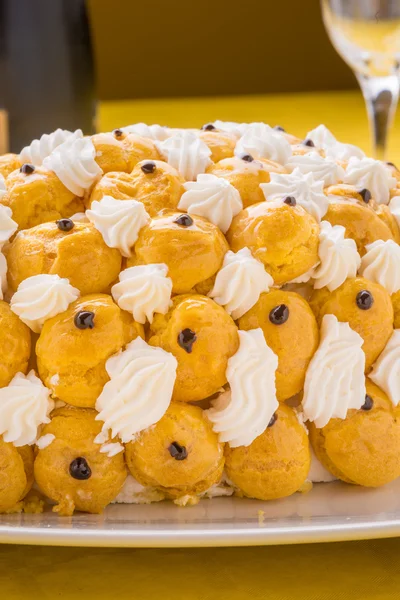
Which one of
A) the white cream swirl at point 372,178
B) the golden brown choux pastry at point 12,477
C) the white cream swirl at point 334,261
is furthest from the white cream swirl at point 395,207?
the golden brown choux pastry at point 12,477

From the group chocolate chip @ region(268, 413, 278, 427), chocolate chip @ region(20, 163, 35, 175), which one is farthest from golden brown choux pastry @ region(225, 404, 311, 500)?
chocolate chip @ region(20, 163, 35, 175)

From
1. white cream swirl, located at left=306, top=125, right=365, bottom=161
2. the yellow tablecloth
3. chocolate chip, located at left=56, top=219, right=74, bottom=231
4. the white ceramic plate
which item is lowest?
→ the yellow tablecloth

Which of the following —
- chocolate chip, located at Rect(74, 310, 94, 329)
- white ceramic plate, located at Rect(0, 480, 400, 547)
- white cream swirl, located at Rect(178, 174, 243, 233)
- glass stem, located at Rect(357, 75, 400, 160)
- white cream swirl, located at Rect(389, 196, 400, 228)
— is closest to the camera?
white ceramic plate, located at Rect(0, 480, 400, 547)

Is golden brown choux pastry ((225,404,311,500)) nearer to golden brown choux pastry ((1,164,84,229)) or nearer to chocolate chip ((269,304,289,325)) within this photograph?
chocolate chip ((269,304,289,325))

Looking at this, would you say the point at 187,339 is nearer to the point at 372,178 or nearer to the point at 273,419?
the point at 273,419

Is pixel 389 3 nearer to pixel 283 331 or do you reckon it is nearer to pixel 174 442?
pixel 283 331

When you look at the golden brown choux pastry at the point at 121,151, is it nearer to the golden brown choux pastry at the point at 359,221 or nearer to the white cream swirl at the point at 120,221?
the white cream swirl at the point at 120,221

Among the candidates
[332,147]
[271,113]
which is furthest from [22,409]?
[271,113]
